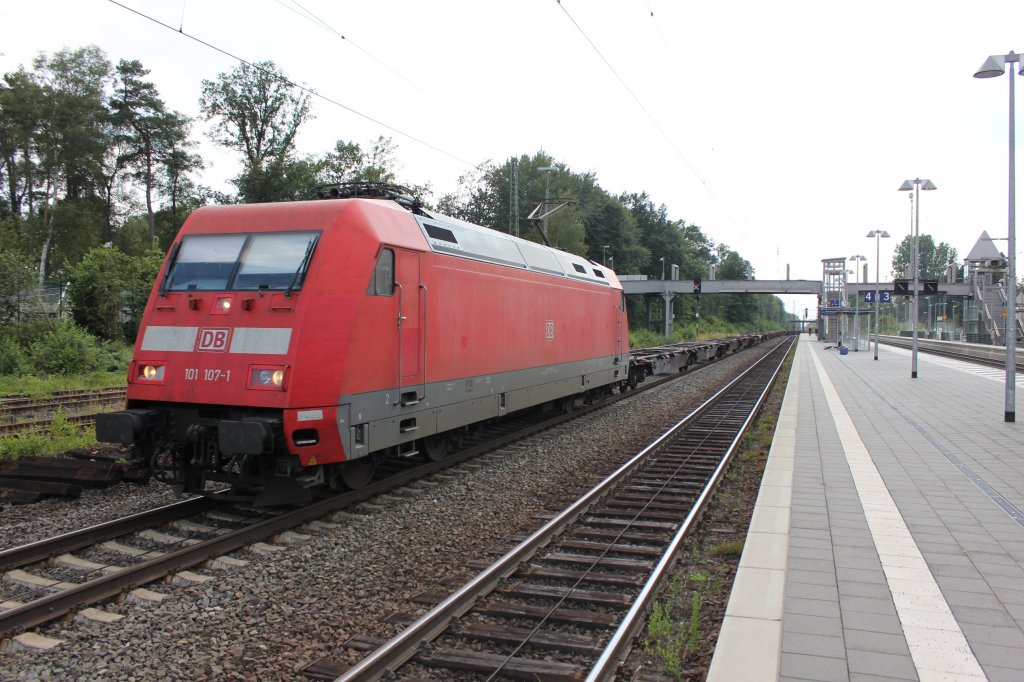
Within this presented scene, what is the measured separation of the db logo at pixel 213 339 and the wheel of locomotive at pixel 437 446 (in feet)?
10.9

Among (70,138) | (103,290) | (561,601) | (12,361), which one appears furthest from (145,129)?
(561,601)

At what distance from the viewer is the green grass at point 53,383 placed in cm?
1733

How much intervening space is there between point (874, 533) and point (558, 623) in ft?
11.2

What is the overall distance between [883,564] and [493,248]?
6806mm

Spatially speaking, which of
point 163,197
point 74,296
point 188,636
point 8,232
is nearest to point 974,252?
point 188,636

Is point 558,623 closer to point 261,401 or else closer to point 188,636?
point 188,636

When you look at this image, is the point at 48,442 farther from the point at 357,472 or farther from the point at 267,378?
the point at 267,378

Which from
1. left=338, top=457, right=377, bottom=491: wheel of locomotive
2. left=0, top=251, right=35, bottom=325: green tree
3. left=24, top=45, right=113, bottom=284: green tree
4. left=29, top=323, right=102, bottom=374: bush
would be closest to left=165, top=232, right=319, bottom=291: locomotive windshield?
left=338, top=457, right=377, bottom=491: wheel of locomotive

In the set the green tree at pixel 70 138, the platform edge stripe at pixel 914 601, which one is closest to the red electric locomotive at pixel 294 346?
the platform edge stripe at pixel 914 601

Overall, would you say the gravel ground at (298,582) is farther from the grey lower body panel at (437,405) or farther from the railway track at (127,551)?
the grey lower body panel at (437,405)

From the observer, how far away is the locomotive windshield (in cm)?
718

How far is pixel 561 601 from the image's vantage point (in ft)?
17.0

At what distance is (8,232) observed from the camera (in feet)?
98.2

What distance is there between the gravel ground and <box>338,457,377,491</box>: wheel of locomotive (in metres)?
0.34
